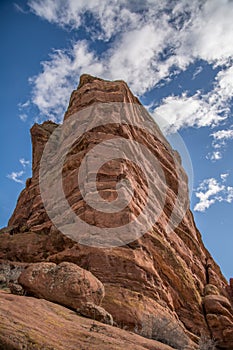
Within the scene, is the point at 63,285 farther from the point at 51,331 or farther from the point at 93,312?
the point at 51,331

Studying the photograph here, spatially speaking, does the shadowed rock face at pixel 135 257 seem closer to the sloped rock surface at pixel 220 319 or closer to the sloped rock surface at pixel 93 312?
the sloped rock surface at pixel 220 319

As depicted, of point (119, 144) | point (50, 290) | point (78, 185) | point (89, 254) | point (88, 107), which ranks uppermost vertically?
point (88, 107)

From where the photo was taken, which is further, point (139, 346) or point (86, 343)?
point (139, 346)

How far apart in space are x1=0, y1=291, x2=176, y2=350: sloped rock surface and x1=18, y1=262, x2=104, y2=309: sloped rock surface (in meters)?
1.00

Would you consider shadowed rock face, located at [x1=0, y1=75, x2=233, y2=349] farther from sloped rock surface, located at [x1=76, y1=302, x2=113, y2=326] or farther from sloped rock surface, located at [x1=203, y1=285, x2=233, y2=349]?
sloped rock surface, located at [x1=76, y1=302, x2=113, y2=326]

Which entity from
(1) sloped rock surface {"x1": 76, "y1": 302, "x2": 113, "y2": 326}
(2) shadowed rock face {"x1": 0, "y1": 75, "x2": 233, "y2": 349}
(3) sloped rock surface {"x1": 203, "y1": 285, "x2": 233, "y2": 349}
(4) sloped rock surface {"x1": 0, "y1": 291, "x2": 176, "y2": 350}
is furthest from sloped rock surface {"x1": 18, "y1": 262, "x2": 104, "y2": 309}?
(3) sloped rock surface {"x1": 203, "y1": 285, "x2": 233, "y2": 349}

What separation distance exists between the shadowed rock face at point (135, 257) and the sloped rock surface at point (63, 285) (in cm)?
175

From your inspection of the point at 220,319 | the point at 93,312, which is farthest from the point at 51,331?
the point at 220,319

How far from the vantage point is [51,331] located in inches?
329

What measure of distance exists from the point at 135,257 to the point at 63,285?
5140mm

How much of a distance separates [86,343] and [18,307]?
217 centimetres

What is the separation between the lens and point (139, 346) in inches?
345

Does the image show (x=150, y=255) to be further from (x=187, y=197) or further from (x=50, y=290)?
(x=187, y=197)

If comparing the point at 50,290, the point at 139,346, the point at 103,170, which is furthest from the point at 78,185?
the point at 139,346
